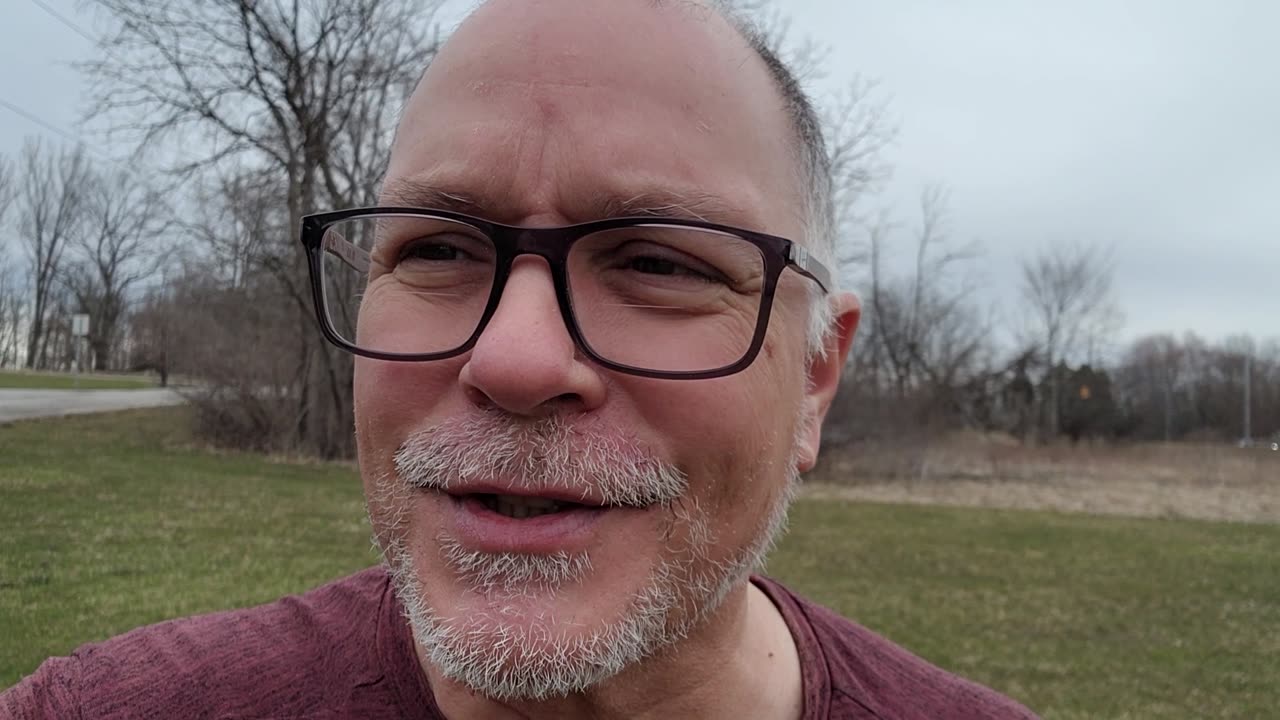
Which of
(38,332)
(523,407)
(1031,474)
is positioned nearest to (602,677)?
(523,407)

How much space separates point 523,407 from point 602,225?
25 centimetres

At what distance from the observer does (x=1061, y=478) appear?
2519 centimetres

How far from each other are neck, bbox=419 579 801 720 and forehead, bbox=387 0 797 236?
0.58m

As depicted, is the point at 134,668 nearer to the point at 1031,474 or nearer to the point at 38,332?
the point at 1031,474

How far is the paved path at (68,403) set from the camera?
1655 centimetres

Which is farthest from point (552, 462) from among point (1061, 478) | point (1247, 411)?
point (1247, 411)

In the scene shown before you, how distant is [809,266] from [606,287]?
0.33m

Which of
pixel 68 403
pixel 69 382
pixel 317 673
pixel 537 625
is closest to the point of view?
pixel 537 625

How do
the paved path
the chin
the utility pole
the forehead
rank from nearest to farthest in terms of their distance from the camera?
the chin, the forehead, the paved path, the utility pole

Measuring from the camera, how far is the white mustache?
895 mm

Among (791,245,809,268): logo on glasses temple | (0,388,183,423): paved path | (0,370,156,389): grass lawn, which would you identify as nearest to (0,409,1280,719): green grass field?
(0,388,183,423): paved path

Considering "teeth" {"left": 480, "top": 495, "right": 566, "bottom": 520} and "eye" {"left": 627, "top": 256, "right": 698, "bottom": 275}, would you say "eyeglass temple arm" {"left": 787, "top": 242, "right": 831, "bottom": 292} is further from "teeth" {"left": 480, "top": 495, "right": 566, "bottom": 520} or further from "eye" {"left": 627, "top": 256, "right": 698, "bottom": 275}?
"teeth" {"left": 480, "top": 495, "right": 566, "bottom": 520}

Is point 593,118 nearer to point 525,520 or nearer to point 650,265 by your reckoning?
point 650,265

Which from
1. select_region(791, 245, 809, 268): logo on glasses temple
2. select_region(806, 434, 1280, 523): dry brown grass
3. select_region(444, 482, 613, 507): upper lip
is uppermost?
select_region(791, 245, 809, 268): logo on glasses temple
